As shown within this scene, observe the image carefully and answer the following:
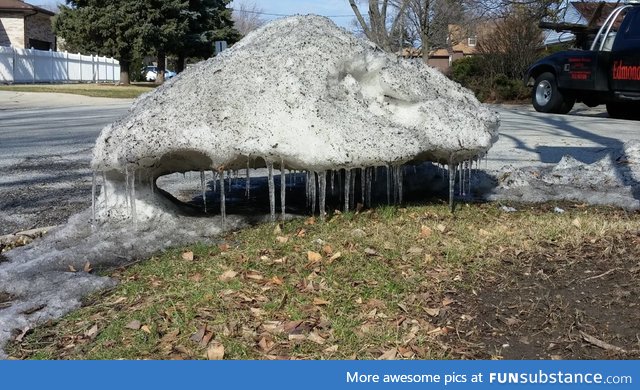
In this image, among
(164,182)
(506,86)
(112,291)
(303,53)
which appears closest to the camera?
(112,291)

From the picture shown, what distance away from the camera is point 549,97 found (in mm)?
14000

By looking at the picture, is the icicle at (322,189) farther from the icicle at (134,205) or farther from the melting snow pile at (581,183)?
the melting snow pile at (581,183)

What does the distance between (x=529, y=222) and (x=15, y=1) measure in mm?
43151

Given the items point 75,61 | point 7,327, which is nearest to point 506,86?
point 7,327

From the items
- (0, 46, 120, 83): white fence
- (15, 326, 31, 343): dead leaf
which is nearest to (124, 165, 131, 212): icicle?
(15, 326, 31, 343): dead leaf

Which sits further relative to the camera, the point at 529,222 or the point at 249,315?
the point at 529,222

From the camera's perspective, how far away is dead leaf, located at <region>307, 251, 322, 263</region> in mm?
3354

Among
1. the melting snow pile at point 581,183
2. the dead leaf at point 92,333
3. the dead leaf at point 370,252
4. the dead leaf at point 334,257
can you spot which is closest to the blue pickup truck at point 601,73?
the melting snow pile at point 581,183

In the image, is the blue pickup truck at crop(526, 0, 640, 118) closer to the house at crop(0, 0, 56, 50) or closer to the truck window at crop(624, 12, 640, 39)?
the truck window at crop(624, 12, 640, 39)

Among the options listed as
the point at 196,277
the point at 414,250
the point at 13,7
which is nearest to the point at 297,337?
the point at 196,277

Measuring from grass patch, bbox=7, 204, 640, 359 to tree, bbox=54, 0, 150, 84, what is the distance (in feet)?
97.1

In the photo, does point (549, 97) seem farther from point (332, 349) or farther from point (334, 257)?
point (332, 349)

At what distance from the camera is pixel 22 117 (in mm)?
13188

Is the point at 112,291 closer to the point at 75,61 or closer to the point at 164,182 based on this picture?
the point at 164,182
